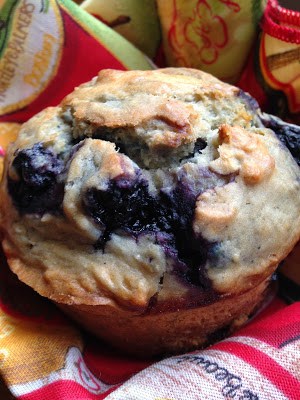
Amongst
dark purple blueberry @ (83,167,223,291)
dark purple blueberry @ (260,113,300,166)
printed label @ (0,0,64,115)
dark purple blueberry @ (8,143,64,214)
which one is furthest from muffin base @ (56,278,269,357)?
printed label @ (0,0,64,115)

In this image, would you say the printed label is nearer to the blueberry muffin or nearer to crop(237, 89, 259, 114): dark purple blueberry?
the blueberry muffin

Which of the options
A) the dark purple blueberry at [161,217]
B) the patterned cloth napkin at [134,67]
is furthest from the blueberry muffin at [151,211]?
the patterned cloth napkin at [134,67]

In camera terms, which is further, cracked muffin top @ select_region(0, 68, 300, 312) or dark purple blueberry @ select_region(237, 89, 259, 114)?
dark purple blueberry @ select_region(237, 89, 259, 114)

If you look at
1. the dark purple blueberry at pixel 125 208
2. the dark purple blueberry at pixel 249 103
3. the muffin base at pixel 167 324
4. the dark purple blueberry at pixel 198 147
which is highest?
the dark purple blueberry at pixel 249 103

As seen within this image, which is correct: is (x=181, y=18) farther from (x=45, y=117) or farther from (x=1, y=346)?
(x=1, y=346)

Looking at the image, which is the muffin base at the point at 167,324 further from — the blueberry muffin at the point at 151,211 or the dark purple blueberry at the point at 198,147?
the dark purple blueberry at the point at 198,147

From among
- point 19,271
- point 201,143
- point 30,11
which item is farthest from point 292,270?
point 30,11
